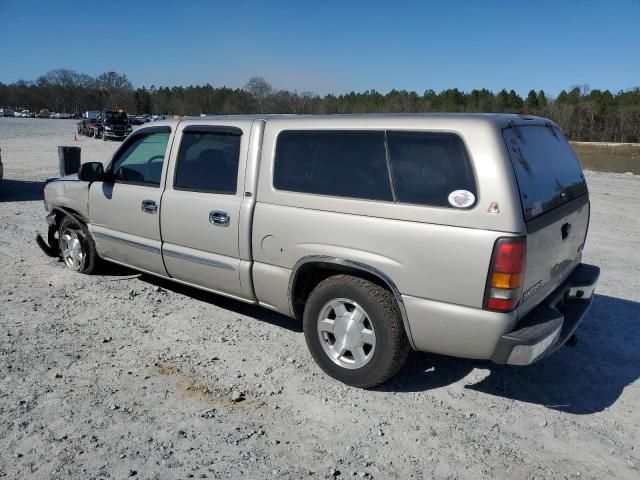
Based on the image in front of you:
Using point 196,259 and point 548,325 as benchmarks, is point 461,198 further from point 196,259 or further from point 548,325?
point 196,259

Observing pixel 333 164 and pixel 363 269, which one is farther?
pixel 333 164

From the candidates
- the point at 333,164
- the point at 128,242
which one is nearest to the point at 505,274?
the point at 333,164

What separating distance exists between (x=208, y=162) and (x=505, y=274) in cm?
269

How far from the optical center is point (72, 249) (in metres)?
5.93

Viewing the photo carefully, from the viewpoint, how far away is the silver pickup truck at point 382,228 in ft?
9.84

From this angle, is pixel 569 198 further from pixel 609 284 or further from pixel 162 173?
pixel 162 173

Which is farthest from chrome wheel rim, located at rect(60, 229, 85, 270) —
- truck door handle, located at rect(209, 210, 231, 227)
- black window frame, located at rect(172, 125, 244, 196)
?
truck door handle, located at rect(209, 210, 231, 227)

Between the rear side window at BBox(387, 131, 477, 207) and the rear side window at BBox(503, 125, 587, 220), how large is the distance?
0.99 feet

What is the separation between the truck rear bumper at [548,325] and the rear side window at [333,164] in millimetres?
1170

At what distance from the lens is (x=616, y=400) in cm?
357

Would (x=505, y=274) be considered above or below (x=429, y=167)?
below

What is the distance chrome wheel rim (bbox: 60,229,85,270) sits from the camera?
19.0 ft

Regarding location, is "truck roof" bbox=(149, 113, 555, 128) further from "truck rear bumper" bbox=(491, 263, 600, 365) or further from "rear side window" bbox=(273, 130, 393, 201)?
"truck rear bumper" bbox=(491, 263, 600, 365)

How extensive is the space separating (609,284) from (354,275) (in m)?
4.03
